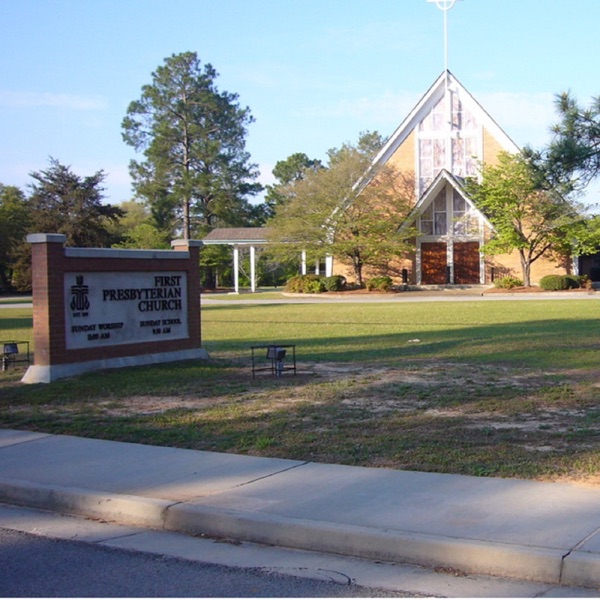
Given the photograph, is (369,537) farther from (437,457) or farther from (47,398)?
(47,398)

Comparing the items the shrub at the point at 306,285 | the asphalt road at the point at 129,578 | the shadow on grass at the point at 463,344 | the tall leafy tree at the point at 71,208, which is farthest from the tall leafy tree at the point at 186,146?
the asphalt road at the point at 129,578

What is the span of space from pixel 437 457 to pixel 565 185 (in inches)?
166

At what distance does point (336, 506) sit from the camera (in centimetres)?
667

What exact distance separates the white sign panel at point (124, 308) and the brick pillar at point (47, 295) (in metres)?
0.25

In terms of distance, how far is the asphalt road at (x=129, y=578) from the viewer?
527cm

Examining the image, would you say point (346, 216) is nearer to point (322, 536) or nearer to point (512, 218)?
point (512, 218)

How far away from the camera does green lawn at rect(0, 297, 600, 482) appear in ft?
27.7

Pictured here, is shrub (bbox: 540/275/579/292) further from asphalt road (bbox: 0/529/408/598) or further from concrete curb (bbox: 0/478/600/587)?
asphalt road (bbox: 0/529/408/598)

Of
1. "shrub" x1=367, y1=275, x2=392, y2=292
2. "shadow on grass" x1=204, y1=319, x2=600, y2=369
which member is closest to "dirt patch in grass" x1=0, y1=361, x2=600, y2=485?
"shadow on grass" x1=204, y1=319, x2=600, y2=369

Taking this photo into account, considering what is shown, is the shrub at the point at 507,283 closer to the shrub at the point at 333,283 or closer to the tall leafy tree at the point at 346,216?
the tall leafy tree at the point at 346,216

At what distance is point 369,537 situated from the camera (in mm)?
5914

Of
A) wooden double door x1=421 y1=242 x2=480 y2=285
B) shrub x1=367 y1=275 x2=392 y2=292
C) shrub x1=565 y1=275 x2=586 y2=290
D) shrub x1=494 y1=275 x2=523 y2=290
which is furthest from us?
wooden double door x1=421 y1=242 x2=480 y2=285

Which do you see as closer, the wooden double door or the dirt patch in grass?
the dirt patch in grass

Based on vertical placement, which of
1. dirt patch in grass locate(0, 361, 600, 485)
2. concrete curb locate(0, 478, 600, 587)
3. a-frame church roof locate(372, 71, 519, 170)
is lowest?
concrete curb locate(0, 478, 600, 587)
